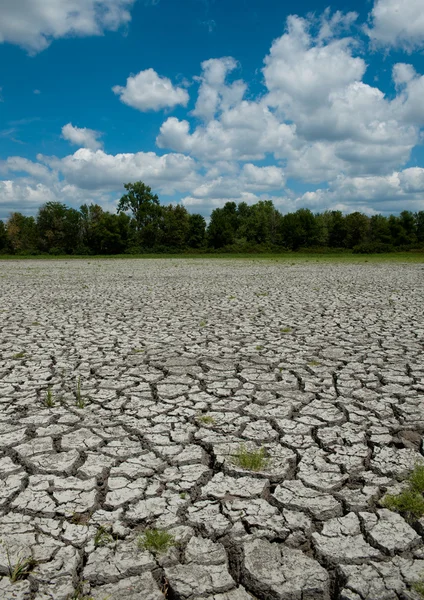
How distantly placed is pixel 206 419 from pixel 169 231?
65955mm

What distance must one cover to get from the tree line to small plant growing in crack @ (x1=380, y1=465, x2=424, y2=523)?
188 ft

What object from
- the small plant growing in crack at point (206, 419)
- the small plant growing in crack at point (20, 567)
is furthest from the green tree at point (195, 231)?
the small plant growing in crack at point (20, 567)

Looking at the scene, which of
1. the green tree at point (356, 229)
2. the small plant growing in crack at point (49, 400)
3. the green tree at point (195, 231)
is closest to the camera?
the small plant growing in crack at point (49, 400)

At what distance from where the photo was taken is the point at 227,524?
2477 millimetres

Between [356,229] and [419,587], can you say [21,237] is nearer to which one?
[356,229]

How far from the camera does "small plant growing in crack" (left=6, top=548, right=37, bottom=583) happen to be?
6.86ft

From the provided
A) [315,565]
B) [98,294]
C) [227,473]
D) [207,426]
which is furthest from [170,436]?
[98,294]

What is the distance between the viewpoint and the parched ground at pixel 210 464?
2135mm

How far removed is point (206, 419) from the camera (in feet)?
12.6

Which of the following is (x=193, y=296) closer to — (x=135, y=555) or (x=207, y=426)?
(x=207, y=426)

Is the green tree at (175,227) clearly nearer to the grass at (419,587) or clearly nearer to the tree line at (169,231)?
the tree line at (169,231)

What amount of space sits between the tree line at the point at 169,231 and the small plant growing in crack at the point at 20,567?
2275 inches

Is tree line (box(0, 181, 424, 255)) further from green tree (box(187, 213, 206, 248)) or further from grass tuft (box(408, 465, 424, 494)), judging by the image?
grass tuft (box(408, 465, 424, 494))

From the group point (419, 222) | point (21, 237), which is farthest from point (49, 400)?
point (419, 222)
